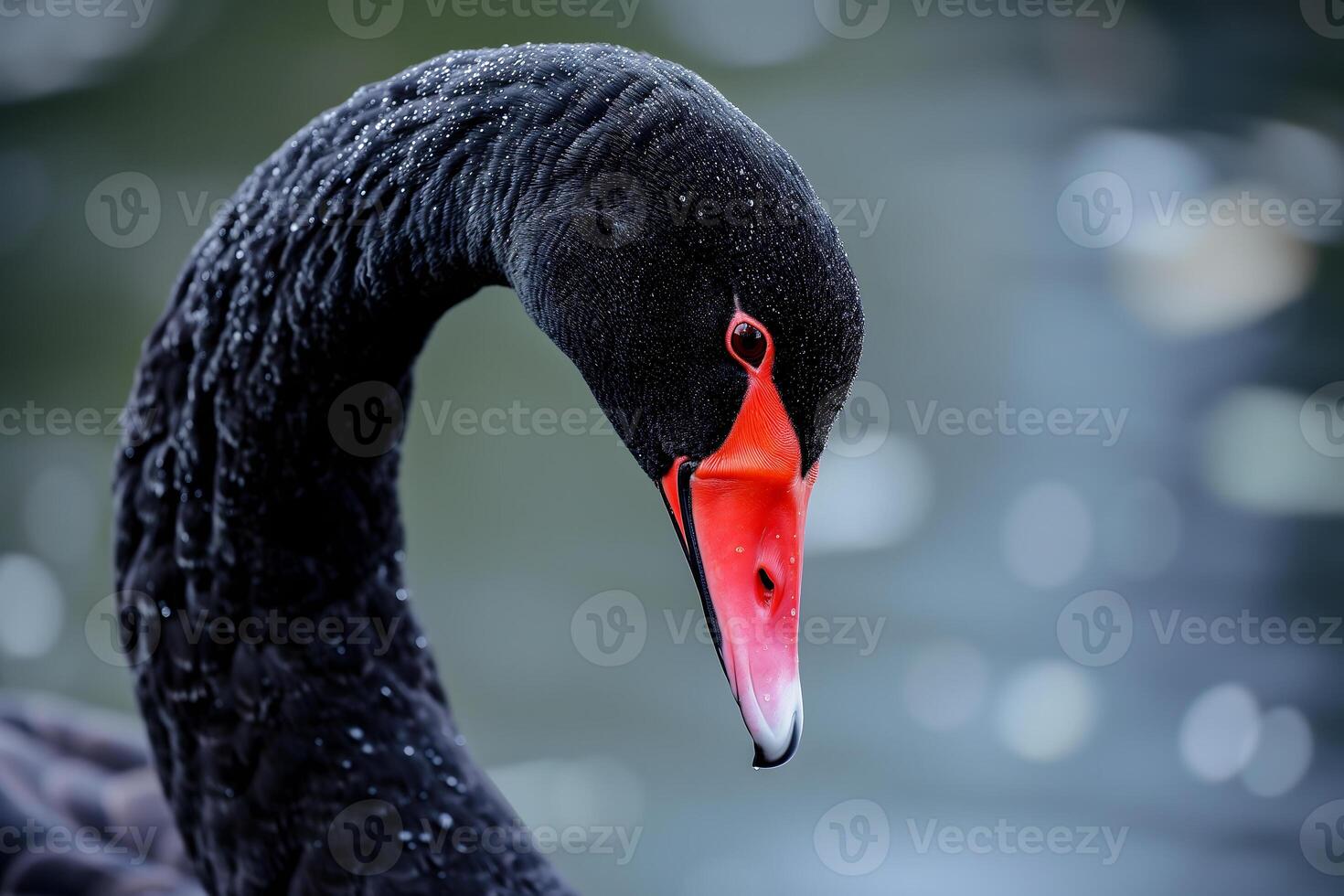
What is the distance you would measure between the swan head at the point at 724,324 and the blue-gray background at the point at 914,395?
1.63 meters

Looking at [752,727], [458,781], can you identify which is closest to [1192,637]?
[458,781]

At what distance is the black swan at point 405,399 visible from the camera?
0.60 meters

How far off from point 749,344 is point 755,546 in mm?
103

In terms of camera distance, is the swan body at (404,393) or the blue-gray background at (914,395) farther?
the blue-gray background at (914,395)

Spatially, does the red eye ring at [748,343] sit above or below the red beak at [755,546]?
above

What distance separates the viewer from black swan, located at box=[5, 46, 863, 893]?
60 cm

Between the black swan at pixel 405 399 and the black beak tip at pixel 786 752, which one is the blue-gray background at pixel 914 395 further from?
the black beak tip at pixel 786 752

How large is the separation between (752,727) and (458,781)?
1.19 feet

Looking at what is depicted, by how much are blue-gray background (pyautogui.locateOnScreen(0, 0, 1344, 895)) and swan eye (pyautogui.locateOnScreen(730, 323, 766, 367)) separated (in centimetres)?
168

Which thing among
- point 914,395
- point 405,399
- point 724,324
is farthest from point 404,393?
point 914,395

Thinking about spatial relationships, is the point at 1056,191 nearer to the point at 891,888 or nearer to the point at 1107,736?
the point at 1107,736

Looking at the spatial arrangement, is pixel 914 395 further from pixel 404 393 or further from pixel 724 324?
pixel 724 324

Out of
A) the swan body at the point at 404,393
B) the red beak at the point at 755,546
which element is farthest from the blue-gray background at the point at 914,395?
the red beak at the point at 755,546

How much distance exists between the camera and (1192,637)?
7.91ft
